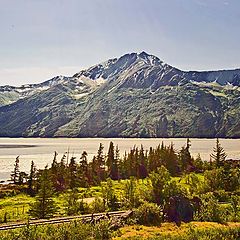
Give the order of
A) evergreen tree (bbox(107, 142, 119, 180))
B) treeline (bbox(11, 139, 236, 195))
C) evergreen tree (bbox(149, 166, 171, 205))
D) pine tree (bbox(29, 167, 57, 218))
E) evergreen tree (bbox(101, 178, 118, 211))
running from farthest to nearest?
evergreen tree (bbox(107, 142, 119, 180)), treeline (bbox(11, 139, 236, 195)), evergreen tree (bbox(149, 166, 171, 205)), evergreen tree (bbox(101, 178, 118, 211)), pine tree (bbox(29, 167, 57, 218))

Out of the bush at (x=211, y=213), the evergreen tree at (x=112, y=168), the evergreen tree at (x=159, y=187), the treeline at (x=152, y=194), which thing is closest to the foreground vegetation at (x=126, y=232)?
the bush at (x=211, y=213)

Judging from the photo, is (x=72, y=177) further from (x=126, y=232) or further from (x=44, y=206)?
(x=126, y=232)

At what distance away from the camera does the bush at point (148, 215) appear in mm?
83875

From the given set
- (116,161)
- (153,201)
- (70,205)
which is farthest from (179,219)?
(116,161)

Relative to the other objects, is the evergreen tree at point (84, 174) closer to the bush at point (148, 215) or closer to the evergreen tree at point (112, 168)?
the evergreen tree at point (112, 168)

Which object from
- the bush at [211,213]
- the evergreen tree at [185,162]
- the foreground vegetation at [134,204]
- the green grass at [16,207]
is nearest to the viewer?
the foreground vegetation at [134,204]

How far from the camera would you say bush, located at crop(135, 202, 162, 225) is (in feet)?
275

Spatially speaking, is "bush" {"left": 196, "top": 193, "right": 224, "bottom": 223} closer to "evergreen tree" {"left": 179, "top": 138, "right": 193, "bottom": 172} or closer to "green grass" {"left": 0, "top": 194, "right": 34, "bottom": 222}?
"green grass" {"left": 0, "top": 194, "right": 34, "bottom": 222}

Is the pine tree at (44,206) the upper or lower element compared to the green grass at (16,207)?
upper

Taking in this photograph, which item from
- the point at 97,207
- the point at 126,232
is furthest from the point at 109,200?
the point at 126,232

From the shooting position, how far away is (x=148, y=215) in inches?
3339

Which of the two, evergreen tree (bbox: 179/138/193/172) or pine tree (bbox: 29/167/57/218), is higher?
evergreen tree (bbox: 179/138/193/172)

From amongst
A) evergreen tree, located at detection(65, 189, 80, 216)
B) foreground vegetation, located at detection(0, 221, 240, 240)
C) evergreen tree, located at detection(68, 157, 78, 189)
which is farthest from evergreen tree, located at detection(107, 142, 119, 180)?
foreground vegetation, located at detection(0, 221, 240, 240)

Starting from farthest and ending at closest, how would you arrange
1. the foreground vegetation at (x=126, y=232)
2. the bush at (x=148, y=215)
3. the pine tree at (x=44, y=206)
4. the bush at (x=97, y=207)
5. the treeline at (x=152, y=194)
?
the bush at (x=97, y=207) < the treeline at (x=152, y=194) < the pine tree at (x=44, y=206) < the bush at (x=148, y=215) < the foreground vegetation at (x=126, y=232)
